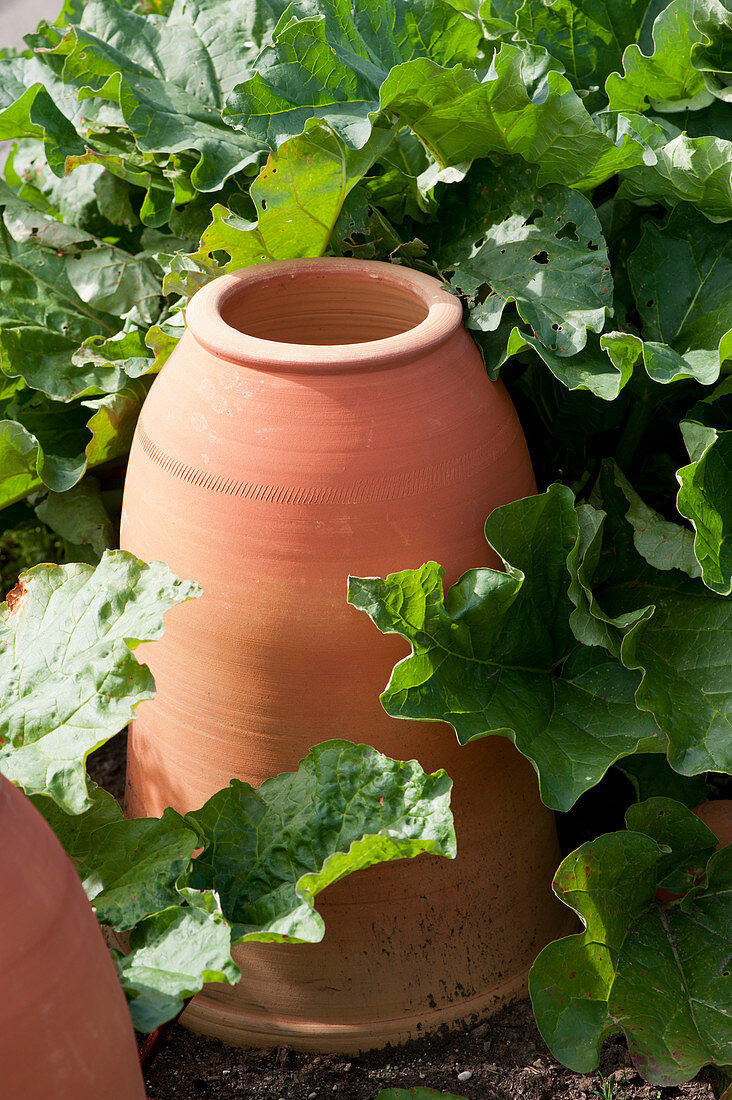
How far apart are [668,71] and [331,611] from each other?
117 centimetres

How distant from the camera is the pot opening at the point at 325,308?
1.84 meters

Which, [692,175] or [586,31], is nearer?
[692,175]

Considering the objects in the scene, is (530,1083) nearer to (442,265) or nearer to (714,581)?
(714,581)

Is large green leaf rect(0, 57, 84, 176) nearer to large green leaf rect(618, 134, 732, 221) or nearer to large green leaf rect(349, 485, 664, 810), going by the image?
large green leaf rect(618, 134, 732, 221)

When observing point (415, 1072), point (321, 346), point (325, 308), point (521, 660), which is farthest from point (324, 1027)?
point (325, 308)

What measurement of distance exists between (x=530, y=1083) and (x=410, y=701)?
616 mm

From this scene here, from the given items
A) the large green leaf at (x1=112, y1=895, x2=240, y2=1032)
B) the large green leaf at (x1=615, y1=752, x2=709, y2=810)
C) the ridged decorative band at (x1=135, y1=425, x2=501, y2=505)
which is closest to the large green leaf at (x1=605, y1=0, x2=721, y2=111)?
the ridged decorative band at (x1=135, y1=425, x2=501, y2=505)

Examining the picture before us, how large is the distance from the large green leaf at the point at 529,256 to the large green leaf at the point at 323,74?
10.4 inches

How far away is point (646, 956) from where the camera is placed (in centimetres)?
165

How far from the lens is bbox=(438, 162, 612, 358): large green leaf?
1.73m

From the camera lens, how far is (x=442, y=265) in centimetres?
192

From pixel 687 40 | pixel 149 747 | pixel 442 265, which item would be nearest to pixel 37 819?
pixel 149 747

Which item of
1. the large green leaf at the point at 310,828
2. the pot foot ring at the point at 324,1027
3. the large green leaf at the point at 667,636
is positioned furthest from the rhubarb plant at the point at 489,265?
the pot foot ring at the point at 324,1027

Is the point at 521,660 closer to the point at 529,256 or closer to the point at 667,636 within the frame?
the point at 667,636
